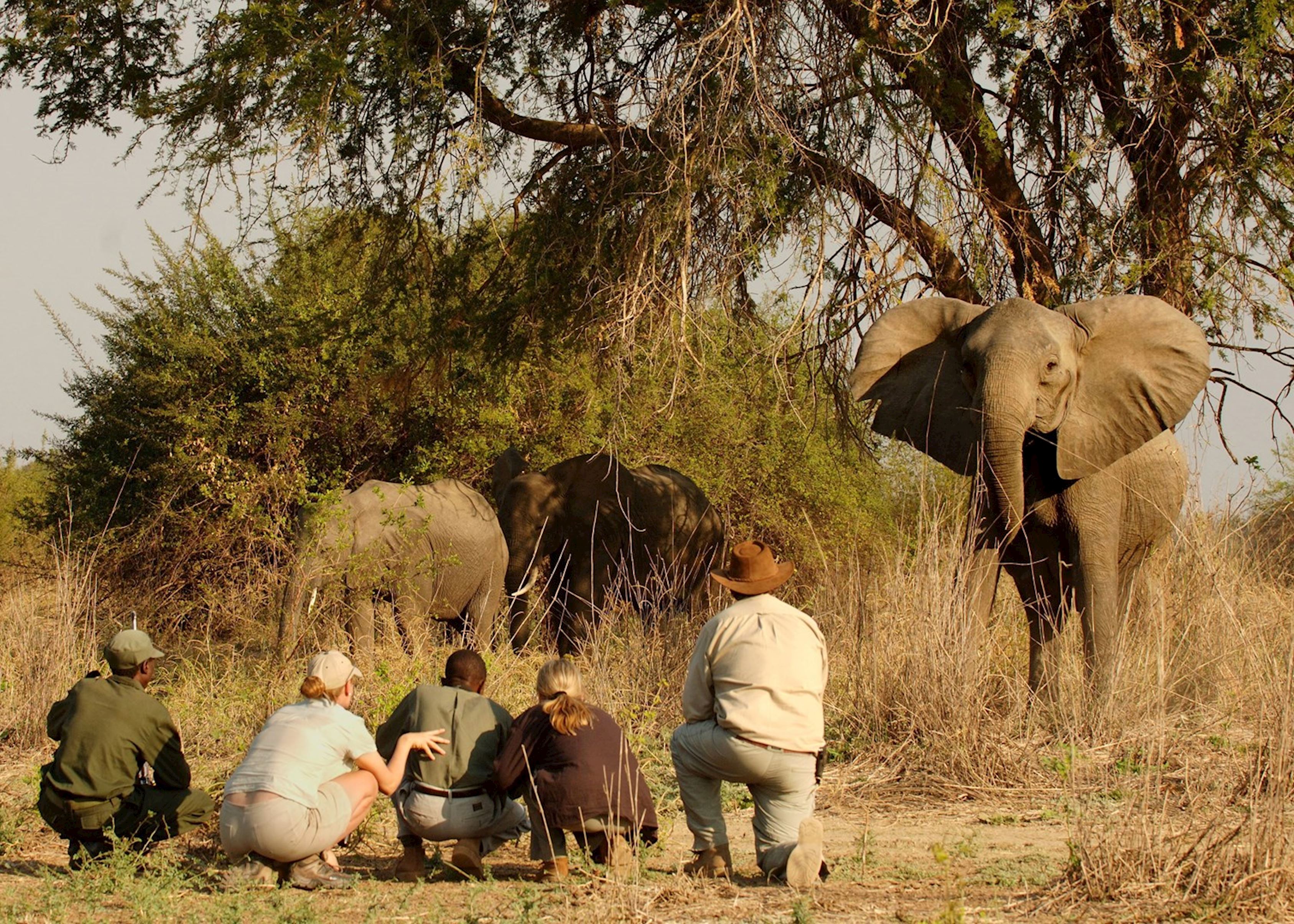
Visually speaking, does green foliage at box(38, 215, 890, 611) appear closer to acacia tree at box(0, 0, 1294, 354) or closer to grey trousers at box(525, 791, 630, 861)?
acacia tree at box(0, 0, 1294, 354)

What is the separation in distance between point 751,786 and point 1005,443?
135 inches

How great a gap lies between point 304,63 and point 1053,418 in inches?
244

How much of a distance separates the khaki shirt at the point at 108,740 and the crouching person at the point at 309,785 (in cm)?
69

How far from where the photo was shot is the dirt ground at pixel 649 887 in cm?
548

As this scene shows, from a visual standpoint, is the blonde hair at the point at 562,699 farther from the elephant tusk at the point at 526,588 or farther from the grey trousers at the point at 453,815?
the elephant tusk at the point at 526,588

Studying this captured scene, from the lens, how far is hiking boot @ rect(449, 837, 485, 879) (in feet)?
20.8

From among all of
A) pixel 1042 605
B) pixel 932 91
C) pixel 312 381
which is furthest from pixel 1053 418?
pixel 312 381

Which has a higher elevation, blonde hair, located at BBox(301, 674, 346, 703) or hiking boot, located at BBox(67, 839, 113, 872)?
blonde hair, located at BBox(301, 674, 346, 703)

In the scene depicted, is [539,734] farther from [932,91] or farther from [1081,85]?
[1081,85]

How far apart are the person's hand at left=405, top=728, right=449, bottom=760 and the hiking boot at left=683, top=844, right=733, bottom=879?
1163 millimetres

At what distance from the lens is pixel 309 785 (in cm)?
614

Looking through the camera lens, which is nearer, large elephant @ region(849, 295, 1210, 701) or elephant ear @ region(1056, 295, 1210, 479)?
large elephant @ region(849, 295, 1210, 701)

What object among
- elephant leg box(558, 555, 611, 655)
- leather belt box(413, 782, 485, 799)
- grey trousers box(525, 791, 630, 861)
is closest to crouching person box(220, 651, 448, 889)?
leather belt box(413, 782, 485, 799)

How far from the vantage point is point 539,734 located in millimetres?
6363
